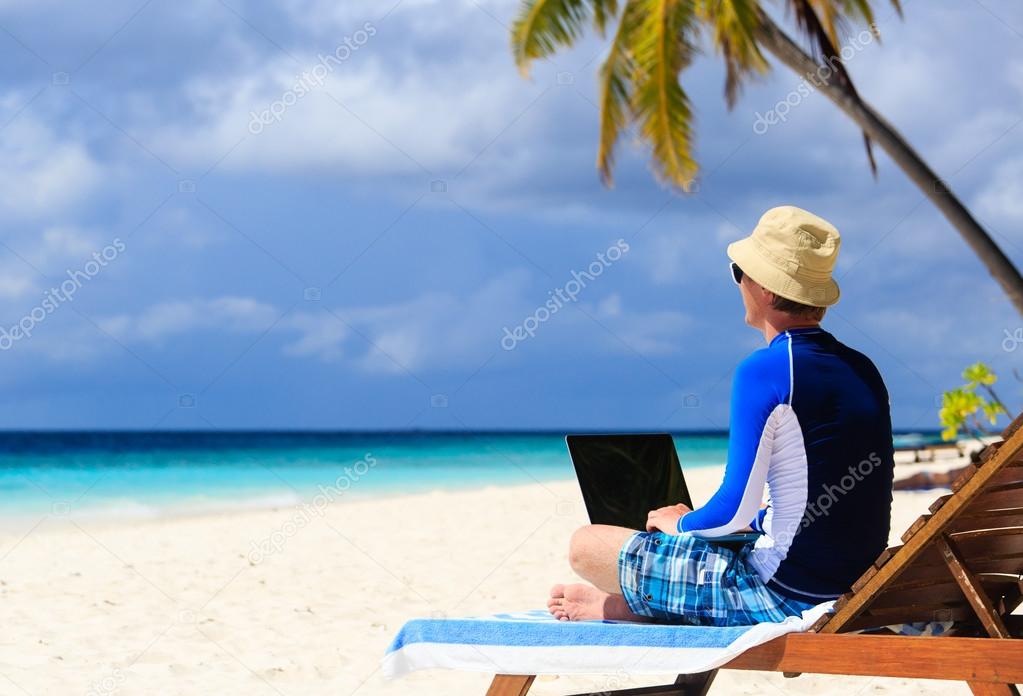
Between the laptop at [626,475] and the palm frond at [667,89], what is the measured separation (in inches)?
241

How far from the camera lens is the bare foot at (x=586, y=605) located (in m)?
2.96

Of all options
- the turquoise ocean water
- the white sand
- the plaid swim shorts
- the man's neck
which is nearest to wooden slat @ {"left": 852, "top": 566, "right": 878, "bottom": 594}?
the plaid swim shorts

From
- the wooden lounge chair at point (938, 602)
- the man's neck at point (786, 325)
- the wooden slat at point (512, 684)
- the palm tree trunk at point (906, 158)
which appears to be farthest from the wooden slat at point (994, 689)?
the palm tree trunk at point (906, 158)

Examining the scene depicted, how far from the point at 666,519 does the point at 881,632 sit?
0.58 metres

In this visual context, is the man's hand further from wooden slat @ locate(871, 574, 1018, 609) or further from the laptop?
wooden slat @ locate(871, 574, 1018, 609)

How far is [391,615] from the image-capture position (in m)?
6.65

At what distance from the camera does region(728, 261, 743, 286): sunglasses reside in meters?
2.85

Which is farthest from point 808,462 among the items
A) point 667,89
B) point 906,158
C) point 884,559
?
point 906,158

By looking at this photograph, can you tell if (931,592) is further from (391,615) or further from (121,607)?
(121,607)

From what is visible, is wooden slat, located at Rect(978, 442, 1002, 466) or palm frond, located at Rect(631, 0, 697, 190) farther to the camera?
palm frond, located at Rect(631, 0, 697, 190)

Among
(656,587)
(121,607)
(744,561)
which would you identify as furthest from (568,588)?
(121,607)

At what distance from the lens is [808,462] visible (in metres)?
2.62

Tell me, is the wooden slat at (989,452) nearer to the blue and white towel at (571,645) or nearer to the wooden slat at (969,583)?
the wooden slat at (969,583)

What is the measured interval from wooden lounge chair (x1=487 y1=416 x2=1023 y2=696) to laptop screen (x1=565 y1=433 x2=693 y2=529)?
24.5 inches
